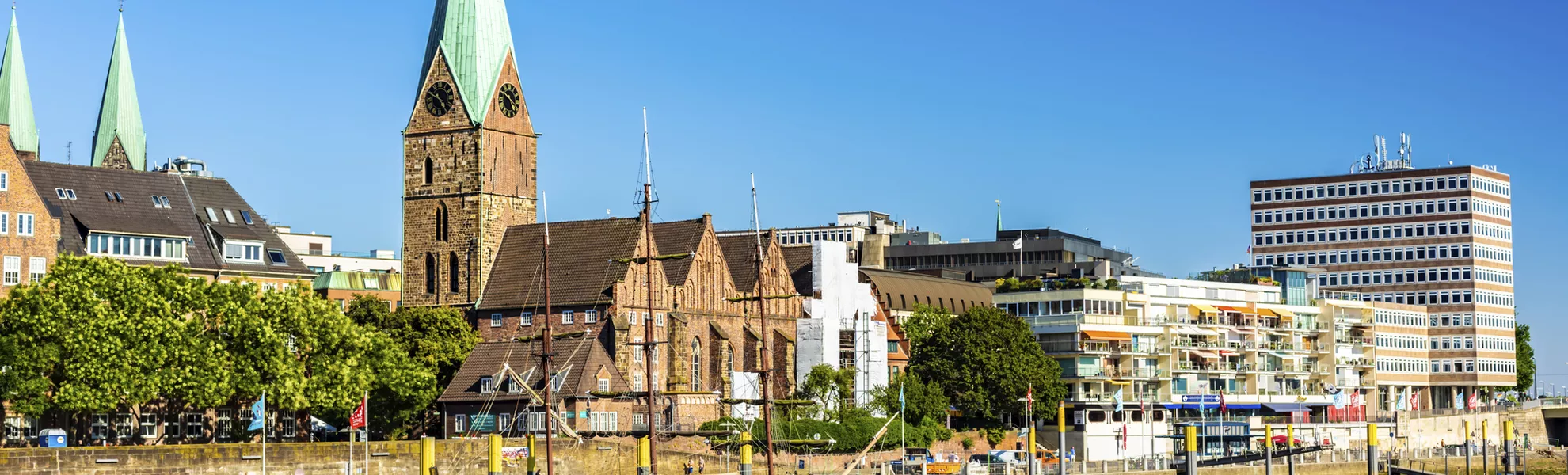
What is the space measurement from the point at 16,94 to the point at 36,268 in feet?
186

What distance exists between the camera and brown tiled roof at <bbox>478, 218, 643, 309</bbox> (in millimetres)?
120562

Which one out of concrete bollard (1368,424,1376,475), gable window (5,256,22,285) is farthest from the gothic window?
concrete bollard (1368,424,1376,475)

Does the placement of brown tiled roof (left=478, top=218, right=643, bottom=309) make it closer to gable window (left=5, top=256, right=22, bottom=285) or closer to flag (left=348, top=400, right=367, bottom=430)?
gable window (left=5, top=256, right=22, bottom=285)

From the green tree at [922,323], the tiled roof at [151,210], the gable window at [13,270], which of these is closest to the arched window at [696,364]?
the green tree at [922,323]

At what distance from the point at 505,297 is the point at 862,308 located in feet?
83.7

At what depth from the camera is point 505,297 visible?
4828 inches

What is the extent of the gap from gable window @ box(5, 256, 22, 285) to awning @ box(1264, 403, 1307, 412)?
9267 centimetres

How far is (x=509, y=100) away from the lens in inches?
5034

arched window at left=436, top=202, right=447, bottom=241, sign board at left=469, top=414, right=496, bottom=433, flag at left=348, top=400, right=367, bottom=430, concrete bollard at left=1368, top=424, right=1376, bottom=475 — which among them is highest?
arched window at left=436, top=202, right=447, bottom=241

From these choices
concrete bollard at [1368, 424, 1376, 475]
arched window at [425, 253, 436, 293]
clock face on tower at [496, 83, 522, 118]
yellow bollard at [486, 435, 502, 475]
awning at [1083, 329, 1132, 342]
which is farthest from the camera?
awning at [1083, 329, 1132, 342]

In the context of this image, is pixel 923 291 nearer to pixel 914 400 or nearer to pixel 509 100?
pixel 914 400

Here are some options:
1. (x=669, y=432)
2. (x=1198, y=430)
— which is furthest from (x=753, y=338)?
(x=1198, y=430)

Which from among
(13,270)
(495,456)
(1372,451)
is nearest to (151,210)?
(13,270)

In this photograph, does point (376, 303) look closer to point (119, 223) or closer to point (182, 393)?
point (119, 223)
